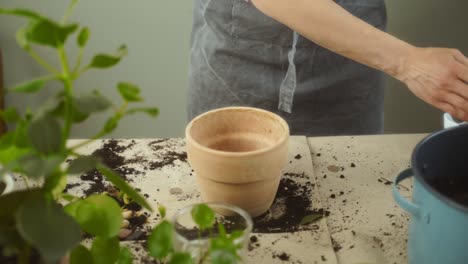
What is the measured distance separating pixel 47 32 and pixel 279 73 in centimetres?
80

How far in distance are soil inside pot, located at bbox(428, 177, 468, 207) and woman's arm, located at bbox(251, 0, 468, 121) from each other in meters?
0.21

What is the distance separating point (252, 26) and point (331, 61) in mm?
183

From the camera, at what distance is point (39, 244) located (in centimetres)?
47

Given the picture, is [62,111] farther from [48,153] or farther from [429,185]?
[429,185]

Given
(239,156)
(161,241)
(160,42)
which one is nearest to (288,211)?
(239,156)

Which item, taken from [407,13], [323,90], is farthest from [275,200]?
[407,13]

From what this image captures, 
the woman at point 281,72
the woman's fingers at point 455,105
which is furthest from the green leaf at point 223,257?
the woman at point 281,72

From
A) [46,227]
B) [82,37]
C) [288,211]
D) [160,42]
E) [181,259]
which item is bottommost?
[160,42]

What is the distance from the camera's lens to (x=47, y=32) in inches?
20.4

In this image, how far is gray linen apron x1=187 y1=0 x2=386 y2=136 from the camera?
1246 millimetres

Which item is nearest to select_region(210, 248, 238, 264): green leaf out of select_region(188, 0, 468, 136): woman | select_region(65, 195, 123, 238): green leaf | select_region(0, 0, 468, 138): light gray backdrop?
select_region(65, 195, 123, 238): green leaf

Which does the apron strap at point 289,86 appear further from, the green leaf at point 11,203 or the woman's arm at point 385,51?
the green leaf at point 11,203

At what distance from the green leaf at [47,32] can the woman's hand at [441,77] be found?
0.64m

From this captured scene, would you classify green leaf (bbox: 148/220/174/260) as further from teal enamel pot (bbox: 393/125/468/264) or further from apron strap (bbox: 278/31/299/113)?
apron strap (bbox: 278/31/299/113)
